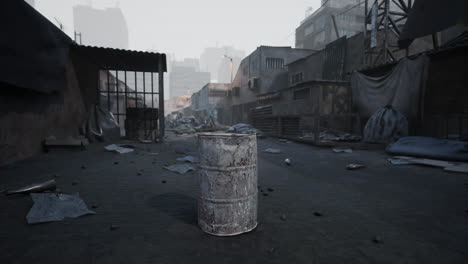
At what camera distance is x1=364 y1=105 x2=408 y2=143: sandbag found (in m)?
7.62

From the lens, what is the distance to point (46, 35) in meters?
5.56

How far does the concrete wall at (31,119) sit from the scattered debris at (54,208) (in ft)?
10.2

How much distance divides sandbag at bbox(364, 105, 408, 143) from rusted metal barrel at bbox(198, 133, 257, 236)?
7604 mm

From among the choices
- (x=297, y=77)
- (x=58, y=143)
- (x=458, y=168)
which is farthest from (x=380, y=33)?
(x=58, y=143)

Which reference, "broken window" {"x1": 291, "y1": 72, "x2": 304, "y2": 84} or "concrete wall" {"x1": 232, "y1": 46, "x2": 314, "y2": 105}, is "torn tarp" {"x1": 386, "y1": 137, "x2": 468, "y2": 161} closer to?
"broken window" {"x1": 291, "y1": 72, "x2": 304, "y2": 84}

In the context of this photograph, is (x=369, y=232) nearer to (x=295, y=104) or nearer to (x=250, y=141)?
(x=250, y=141)

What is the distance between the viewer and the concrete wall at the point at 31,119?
4.69 m

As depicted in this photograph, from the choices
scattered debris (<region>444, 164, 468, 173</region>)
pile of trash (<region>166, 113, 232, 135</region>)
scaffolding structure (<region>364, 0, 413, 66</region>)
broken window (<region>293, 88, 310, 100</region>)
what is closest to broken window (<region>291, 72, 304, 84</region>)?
broken window (<region>293, 88, 310, 100</region>)

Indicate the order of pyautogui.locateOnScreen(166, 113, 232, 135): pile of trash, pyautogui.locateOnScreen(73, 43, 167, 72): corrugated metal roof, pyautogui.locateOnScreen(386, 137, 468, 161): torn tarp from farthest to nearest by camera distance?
1. pyautogui.locateOnScreen(166, 113, 232, 135): pile of trash
2. pyautogui.locateOnScreen(73, 43, 167, 72): corrugated metal roof
3. pyautogui.locateOnScreen(386, 137, 468, 161): torn tarp

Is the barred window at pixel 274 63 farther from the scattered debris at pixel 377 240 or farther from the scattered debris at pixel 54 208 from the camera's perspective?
the scattered debris at pixel 377 240

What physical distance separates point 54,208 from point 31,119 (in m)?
4.37

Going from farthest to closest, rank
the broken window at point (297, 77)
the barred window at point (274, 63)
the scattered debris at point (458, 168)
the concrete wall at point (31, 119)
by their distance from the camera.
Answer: the barred window at point (274, 63) < the broken window at point (297, 77) < the concrete wall at point (31, 119) < the scattered debris at point (458, 168)

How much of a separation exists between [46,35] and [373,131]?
10188 millimetres

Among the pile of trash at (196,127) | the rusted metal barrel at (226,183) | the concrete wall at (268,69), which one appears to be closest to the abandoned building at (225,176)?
the rusted metal barrel at (226,183)
